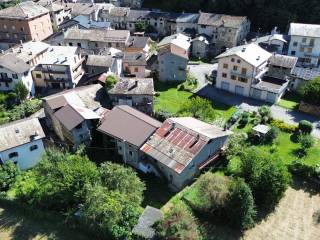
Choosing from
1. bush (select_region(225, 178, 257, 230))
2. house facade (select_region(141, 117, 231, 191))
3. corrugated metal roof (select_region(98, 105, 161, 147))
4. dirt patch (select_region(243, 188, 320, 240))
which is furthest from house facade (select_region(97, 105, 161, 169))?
dirt patch (select_region(243, 188, 320, 240))

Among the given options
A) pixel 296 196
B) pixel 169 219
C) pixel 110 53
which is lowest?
pixel 296 196

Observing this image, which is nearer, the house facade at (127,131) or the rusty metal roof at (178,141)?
the rusty metal roof at (178,141)

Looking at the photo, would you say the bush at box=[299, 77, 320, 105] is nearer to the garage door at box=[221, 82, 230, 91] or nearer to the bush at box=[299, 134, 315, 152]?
the bush at box=[299, 134, 315, 152]

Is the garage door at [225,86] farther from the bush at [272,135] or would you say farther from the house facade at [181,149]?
the house facade at [181,149]

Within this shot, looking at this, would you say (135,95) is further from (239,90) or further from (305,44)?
(305,44)

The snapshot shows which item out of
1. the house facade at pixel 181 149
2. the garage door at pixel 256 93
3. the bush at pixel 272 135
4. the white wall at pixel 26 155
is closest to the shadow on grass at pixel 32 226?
the white wall at pixel 26 155

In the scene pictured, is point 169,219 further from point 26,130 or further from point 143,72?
→ point 143,72

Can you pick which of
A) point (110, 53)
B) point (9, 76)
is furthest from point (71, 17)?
point (9, 76)
